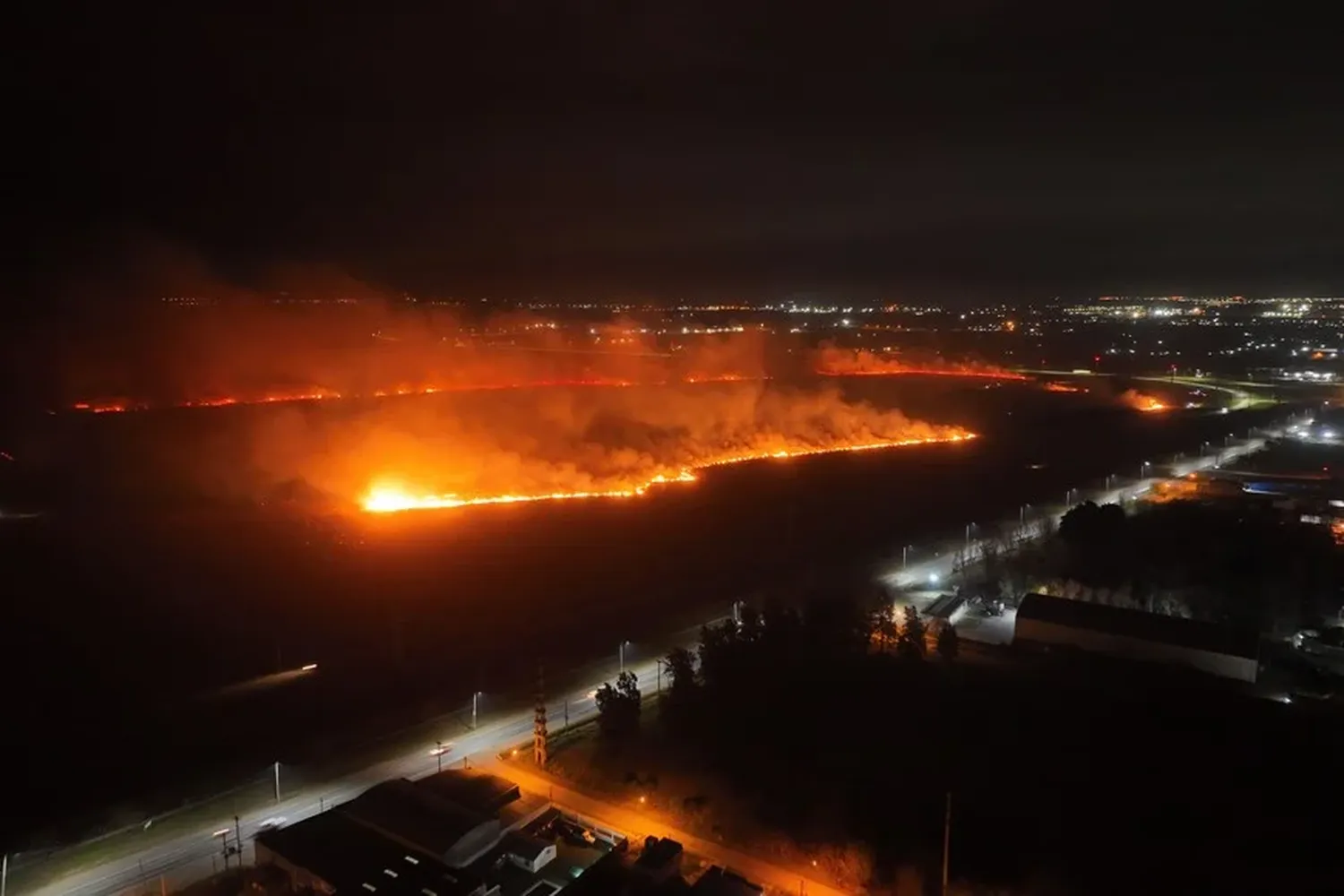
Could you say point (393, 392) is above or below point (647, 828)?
above

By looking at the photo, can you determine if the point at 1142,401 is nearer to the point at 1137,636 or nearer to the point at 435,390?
the point at 1137,636

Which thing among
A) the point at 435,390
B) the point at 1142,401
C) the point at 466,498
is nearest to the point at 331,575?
the point at 466,498

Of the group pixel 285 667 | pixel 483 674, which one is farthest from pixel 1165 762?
pixel 285 667

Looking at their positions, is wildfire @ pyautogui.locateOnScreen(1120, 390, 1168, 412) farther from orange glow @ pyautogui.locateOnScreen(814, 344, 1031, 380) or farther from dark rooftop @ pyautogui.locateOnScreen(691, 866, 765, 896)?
dark rooftop @ pyautogui.locateOnScreen(691, 866, 765, 896)

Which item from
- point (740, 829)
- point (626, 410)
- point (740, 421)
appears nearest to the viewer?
point (740, 829)

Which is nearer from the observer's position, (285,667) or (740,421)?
(285,667)

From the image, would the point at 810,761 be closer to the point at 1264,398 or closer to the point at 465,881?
the point at 465,881
